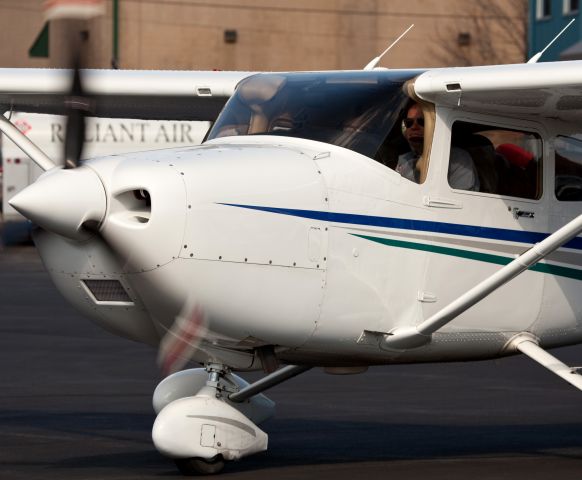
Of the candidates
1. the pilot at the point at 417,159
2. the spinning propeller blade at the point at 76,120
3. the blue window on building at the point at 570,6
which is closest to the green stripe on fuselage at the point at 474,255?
the pilot at the point at 417,159

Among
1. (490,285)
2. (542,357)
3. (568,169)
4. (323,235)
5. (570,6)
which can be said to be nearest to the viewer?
(323,235)

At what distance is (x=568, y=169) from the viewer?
390 inches

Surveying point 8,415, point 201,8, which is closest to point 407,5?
point 201,8

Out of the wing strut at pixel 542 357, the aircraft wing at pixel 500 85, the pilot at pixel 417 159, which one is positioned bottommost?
the wing strut at pixel 542 357

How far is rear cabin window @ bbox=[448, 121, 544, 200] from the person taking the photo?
30.8 ft

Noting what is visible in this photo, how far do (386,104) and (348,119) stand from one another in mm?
276

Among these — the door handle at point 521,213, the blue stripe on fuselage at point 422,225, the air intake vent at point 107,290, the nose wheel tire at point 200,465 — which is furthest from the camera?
the door handle at point 521,213

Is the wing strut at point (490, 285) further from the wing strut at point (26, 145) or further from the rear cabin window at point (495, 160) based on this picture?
the wing strut at point (26, 145)

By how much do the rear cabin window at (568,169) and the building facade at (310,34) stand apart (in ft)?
131

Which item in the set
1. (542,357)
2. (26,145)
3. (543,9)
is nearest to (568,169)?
(542,357)

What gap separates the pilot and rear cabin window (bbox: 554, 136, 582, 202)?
68 centimetres

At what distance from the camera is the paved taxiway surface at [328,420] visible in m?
9.30

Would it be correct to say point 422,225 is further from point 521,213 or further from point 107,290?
point 107,290

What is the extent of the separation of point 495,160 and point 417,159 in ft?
2.08
